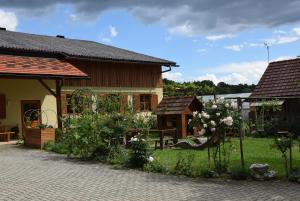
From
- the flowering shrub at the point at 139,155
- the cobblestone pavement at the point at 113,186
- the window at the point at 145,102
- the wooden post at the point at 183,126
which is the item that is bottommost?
the cobblestone pavement at the point at 113,186

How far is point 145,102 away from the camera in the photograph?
97.6 feet

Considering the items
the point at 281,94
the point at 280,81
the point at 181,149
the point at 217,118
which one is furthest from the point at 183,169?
the point at 280,81

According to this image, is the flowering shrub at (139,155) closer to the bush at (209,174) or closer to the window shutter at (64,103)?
the bush at (209,174)

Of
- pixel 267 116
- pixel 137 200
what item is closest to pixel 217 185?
pixel 137 200

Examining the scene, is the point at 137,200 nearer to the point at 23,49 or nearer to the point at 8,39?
the point at 23,49

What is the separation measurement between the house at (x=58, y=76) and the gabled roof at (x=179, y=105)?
3211 mm

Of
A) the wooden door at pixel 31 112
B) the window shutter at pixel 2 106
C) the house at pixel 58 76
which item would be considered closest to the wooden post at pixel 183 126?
the house at pixel 58 76

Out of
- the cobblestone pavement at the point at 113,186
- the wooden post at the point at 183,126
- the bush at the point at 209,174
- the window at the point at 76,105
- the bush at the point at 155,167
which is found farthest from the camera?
the wooden post at the point at 183,126

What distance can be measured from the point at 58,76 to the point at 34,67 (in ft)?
3.75

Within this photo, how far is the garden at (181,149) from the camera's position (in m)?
11.6

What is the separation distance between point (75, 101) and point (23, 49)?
3.47m

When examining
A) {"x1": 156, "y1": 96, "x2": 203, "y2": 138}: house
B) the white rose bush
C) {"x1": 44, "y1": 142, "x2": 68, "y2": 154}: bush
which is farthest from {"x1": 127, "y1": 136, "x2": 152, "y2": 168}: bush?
{"x1": 156, "y1": 96, "x2": 203, "y2": 138}: house

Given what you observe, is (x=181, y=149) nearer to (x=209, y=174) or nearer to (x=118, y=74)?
(x=209, y=174)

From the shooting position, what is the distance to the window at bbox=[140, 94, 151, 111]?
29.4 m
